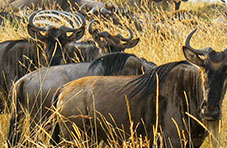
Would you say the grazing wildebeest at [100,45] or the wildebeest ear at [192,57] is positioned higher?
the wildebeest ear at [192,57]

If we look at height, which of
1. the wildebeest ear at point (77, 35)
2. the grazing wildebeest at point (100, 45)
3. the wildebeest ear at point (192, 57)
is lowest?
the grazing wildebeest at point (100, 45)

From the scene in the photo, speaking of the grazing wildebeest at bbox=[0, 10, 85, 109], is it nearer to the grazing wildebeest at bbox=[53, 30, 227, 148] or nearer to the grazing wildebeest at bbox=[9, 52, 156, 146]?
the grazing wildebeest at bbox=[9, 52, 156, 146]

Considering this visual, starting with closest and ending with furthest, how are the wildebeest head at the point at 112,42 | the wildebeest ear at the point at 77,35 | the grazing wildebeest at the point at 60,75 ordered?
the grazing wildebeest at the point at 60,75 < the wildebeest ear at the point at 77,35 < the wildebeest head at the point at 112,42

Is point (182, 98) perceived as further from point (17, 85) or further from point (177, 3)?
point (177, 3)

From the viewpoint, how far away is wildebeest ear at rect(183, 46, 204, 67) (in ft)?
11.6

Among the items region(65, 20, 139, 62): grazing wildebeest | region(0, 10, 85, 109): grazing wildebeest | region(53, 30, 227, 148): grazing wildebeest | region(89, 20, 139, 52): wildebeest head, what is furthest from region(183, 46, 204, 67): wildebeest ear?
region(89, 20, 139, 52): wildebeest head

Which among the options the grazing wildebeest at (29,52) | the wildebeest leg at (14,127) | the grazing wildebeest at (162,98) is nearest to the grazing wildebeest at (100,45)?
the grazing wildebeest at (29,52)

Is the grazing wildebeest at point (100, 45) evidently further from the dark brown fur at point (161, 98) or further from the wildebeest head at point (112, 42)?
the dark brown fur at point (161, 98)

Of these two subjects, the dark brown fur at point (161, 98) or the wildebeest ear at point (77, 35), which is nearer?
the dark brown fur at point (161, 98)

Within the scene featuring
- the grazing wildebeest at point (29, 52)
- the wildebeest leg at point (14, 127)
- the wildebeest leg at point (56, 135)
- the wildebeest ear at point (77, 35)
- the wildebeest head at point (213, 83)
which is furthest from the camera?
the wildebeest ear at point (77, 35)

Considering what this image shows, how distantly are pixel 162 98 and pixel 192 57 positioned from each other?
0.42 meters

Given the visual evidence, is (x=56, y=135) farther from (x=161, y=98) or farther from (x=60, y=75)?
(x=161, y=98)

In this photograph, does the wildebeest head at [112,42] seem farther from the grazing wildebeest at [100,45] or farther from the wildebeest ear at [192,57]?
the wildebeest ear at [192,57]

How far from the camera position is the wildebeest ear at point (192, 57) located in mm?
3527
